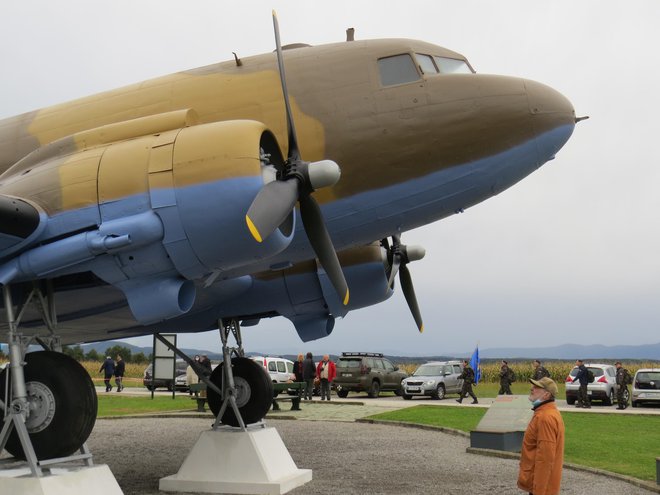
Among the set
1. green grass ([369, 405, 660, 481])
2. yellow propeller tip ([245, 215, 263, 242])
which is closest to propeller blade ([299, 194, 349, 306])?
yellow propeller tip ([245, 215, 263, 242])

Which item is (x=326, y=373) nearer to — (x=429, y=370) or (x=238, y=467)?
(x=429, y=370)

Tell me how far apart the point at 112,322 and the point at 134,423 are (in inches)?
423

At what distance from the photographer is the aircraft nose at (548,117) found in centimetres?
995

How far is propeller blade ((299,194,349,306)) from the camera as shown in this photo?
974 centimetres

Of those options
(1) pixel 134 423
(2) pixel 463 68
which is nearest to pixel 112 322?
(2) pixel 463 68

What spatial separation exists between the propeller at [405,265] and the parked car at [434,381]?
16.6 m

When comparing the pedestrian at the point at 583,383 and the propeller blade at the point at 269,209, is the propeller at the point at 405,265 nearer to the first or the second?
the propeller blade at the point at 269,209

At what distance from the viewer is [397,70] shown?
34.5 ft

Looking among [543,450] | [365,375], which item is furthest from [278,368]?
[543,450]

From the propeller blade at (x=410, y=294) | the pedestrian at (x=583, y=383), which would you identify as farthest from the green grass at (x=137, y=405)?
the pedestrian at (x=583, y=383)

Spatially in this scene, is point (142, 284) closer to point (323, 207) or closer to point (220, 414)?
point (323, 207)

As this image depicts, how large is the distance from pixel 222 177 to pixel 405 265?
7806 mm

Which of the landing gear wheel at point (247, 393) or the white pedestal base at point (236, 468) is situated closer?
the white pedestal base at point (236, 468)

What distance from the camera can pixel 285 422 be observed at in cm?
2225
